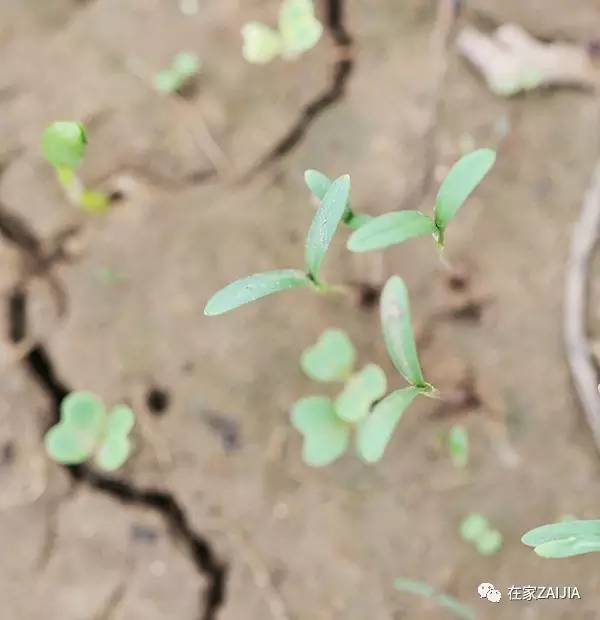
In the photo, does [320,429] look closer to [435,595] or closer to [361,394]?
[361,394]

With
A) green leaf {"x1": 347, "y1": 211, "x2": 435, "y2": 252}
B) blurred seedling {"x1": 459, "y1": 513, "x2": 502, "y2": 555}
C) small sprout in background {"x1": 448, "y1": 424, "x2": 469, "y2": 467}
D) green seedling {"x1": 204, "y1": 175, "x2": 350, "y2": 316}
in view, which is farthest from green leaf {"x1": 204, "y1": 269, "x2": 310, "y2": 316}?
blurred seedling {"x1": 459, "y1": 513, "x2": 502, "y2": 555}

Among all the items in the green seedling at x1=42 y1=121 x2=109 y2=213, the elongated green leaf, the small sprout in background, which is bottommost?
the small sprout in background

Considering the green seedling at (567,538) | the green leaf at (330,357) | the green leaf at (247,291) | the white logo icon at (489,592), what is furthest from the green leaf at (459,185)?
the white logo icon at (489,592)

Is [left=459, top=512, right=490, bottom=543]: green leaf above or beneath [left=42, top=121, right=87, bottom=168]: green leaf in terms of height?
beneath

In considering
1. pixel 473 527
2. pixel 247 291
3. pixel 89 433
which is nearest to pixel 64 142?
pixel 247 291

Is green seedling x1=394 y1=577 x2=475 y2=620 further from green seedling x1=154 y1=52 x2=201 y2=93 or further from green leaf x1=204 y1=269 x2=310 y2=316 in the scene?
green seedling x1=154 y1=52 x2=201 y2=93

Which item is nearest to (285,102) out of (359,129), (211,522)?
(359,129)

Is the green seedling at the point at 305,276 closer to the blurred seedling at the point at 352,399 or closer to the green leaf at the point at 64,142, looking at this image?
the blurred seedling at the point at 352,399
